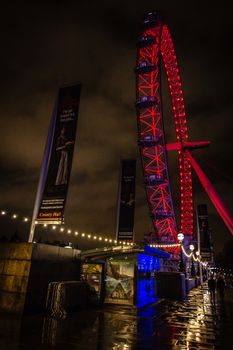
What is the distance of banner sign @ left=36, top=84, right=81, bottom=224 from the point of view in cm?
1463

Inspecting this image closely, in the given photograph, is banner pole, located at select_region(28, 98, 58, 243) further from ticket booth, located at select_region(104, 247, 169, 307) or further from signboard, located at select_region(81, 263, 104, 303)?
ticket booth, located at select_region(104, 247, 169, 307)

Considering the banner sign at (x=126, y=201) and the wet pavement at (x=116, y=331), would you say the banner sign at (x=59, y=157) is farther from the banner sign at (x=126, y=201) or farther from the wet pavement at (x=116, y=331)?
the banner sign at (x=126, y=201)

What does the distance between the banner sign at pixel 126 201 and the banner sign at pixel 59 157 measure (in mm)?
12602

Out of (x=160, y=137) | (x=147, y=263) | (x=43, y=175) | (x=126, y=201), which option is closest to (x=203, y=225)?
(x=160, y=137)

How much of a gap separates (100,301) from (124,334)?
627 cm

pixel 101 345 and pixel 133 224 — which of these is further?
pixel 133 224

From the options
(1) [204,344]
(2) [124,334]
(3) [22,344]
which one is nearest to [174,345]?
(1) [204,344]

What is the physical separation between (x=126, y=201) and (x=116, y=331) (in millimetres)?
18624

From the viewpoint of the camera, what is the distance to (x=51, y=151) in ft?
52.2

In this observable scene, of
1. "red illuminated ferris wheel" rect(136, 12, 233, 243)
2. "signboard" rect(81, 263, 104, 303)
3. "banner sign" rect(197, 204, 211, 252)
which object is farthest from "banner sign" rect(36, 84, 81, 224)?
"banner sign" rect(197, 204, 211, 252)

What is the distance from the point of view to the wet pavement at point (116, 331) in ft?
25.8

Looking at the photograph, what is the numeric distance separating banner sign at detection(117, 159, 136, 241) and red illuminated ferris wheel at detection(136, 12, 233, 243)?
16.0 m

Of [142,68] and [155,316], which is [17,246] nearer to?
[155,316]

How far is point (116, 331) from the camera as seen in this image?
9438 millimetres
